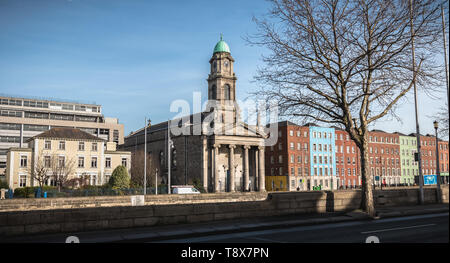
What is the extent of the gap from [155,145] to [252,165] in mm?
22263

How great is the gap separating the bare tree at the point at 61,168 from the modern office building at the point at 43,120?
34.9m

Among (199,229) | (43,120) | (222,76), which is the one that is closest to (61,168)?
(222,76)

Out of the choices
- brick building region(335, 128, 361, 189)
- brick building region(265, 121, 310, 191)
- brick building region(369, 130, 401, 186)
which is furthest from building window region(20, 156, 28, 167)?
brick building region(369, 130, 401, 186)

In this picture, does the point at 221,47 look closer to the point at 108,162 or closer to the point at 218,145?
the point at 218,145

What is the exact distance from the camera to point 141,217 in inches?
622

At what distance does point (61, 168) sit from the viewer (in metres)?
54.9

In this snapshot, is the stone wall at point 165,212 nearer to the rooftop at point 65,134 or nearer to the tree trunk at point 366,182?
the tree trunk at point 366,182

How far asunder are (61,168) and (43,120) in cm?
4295

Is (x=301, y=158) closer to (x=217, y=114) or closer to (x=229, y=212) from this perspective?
(x=217, y=114)

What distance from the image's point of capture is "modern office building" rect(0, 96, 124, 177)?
8762cm

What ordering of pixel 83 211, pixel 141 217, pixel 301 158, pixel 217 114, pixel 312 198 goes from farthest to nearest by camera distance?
pixel 301 158 < pixel 217 114 < pixel 312 198 < pixel 141 217 < pixel 83 211

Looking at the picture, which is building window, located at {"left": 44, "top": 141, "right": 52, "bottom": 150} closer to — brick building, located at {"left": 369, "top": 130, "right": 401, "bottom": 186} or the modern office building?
the modern office building

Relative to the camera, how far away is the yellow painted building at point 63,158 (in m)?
56.9
